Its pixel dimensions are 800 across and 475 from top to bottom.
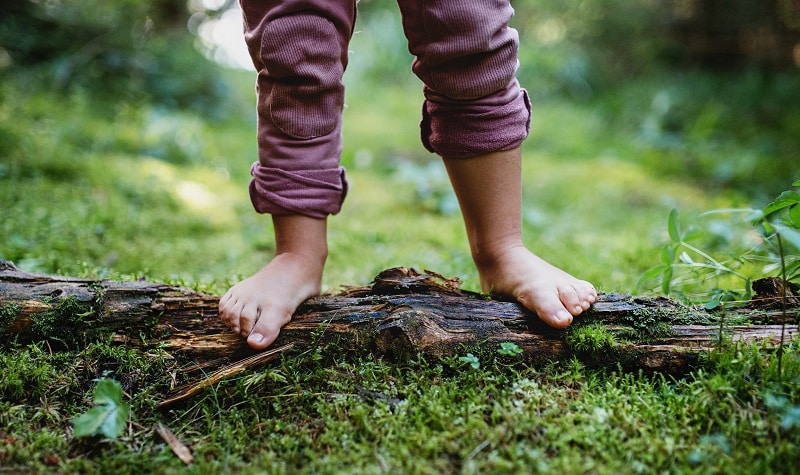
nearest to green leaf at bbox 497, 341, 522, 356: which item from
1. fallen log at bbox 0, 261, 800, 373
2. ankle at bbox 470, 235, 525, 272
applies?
fallen log at bbox 0, 261, 800, 373

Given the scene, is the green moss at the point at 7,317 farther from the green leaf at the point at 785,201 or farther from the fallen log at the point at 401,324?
the green leaf at the point at 785,201

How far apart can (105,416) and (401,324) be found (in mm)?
556

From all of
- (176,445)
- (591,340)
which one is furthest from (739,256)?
(176,445)

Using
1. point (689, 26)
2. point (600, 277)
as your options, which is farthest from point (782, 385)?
point (689, 26)

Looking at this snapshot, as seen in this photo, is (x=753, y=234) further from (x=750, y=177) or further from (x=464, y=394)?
(x=464, y=394)

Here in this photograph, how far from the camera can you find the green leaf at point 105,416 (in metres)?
0.95

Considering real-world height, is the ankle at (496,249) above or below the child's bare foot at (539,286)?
above

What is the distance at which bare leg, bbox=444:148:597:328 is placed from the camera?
122cm

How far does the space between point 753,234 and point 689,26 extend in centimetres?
357

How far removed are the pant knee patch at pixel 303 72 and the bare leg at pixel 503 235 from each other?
0.32 metres

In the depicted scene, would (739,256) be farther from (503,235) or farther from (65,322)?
(65,322)

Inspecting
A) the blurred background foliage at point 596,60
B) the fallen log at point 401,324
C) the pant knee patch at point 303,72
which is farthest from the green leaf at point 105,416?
the blurred background foliage at point 596,60

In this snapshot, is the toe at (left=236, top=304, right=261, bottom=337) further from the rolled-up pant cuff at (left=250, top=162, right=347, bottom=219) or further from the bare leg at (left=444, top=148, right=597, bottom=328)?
the bare leg at (left=444, top=148, right=597, bottom=328)

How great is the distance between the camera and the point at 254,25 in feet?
4.31
